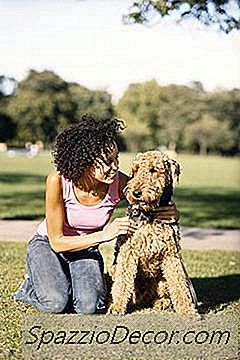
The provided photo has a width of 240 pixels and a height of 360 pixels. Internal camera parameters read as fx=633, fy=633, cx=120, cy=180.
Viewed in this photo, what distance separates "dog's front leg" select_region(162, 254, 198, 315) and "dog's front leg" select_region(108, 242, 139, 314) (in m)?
0.21

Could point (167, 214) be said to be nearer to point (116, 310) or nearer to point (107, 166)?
point (107, 166)

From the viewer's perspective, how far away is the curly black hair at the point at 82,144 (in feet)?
13.6

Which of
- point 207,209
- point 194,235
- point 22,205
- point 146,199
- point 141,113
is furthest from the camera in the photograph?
point 141,113

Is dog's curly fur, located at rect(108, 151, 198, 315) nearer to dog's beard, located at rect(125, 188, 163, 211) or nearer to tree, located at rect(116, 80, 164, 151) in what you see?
dog's beard, located at rect(125, 188, 163, 211)

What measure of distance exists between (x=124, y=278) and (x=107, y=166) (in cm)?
73

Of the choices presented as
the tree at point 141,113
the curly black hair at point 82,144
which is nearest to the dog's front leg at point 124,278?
the curly black hair at point 82,144

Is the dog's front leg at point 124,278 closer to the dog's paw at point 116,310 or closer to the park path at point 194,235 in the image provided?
the dog's paw at point 116,310

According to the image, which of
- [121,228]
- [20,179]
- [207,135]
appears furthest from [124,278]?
[207,135]

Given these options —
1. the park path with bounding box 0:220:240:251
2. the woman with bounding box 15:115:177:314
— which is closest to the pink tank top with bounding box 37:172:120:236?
the woman with bounding box 15:115:177:314

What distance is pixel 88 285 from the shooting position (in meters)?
4.22

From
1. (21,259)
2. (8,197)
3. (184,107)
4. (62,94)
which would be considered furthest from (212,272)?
(184,107)

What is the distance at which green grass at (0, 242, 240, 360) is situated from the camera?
3.81m

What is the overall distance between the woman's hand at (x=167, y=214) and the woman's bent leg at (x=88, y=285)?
63 cm

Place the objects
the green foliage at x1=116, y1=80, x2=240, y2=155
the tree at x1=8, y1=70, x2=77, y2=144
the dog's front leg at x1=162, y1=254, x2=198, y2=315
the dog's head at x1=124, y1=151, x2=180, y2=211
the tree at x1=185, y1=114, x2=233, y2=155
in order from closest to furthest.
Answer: the dog's head at x1=124, y1=151, x2=180, y2=211
the dog's front leg at x1=162, y1=254, x2=198, y2=315
the tree at x1=8, y1=70, x2=77, y2=144
the green foliage at x1=116, y1=80, x2=240, y2=155
the tree at x1=185, y1=114, x2=233, y2=155
